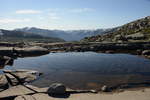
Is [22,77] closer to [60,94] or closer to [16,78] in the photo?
[16,78]

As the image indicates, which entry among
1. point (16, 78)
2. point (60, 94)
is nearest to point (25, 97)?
point (60, 94)

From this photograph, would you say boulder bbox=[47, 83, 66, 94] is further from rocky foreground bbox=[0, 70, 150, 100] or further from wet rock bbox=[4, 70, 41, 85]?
wet rock bbox=[4, 70, 41, 85]

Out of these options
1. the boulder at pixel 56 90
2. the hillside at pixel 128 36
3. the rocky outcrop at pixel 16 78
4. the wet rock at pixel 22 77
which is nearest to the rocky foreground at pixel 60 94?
the boulder at pixel 56 90

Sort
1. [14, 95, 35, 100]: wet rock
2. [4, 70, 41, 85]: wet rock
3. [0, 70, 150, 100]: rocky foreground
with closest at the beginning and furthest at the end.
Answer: [14, 95, 35, 100]: wet rock → [0, 70, 150, 100]: rocky foreground → [4, 70, 41, 85]: wet rock

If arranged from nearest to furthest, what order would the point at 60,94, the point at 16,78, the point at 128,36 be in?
the point at 60,94, the point at 16,78, the point at 128,36

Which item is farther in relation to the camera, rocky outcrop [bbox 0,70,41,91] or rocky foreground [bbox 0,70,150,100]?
rocky outcrop [bbox 0,70,41,91]

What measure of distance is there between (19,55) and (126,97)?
35.6 metres

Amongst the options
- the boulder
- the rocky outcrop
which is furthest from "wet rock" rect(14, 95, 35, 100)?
the rocky outcrop

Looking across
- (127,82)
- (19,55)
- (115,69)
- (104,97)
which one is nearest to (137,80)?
(127,82)

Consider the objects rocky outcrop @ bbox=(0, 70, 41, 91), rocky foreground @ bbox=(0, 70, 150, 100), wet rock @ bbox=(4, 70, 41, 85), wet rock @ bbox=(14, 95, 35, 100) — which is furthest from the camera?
wet rock @ bbox=(4, 70, 41, 85)

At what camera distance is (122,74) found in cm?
2892

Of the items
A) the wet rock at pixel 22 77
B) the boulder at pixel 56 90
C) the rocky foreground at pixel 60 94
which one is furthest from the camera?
the wet rock at pixel 22 77

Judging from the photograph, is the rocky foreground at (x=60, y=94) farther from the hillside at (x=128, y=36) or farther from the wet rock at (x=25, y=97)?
the hillside at (x=128, y=36)

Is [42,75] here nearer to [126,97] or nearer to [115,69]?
[115,69]
